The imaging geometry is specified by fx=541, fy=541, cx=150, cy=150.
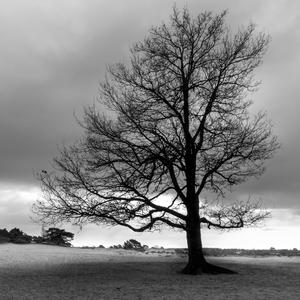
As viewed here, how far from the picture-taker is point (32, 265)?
80.8ft

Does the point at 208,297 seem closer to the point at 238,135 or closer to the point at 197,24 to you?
the point at 238,135

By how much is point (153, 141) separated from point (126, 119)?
1.46 m

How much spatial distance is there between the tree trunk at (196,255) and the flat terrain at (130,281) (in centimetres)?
84

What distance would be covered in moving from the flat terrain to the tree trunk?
2.74ft

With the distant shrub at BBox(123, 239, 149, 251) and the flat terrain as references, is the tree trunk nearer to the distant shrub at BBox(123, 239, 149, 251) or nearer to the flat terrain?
the flat terrain

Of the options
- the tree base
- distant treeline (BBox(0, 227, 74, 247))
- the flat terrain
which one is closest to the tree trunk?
the tree base

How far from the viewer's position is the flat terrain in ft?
49.7

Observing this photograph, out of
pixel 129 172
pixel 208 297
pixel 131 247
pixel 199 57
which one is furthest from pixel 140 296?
pixel 131 247

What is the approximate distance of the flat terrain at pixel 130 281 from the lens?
596 inches

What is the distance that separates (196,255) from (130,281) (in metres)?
4.51

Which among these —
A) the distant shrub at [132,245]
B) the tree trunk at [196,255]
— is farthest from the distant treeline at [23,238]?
the tree trunk at [196,255]

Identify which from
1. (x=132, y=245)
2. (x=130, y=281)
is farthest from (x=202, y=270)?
(x=132, y=245)

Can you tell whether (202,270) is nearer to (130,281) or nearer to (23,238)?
(130,281)

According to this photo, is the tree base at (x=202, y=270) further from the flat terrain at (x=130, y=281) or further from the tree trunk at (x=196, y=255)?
the flat terrain at (x=130, y=281)
